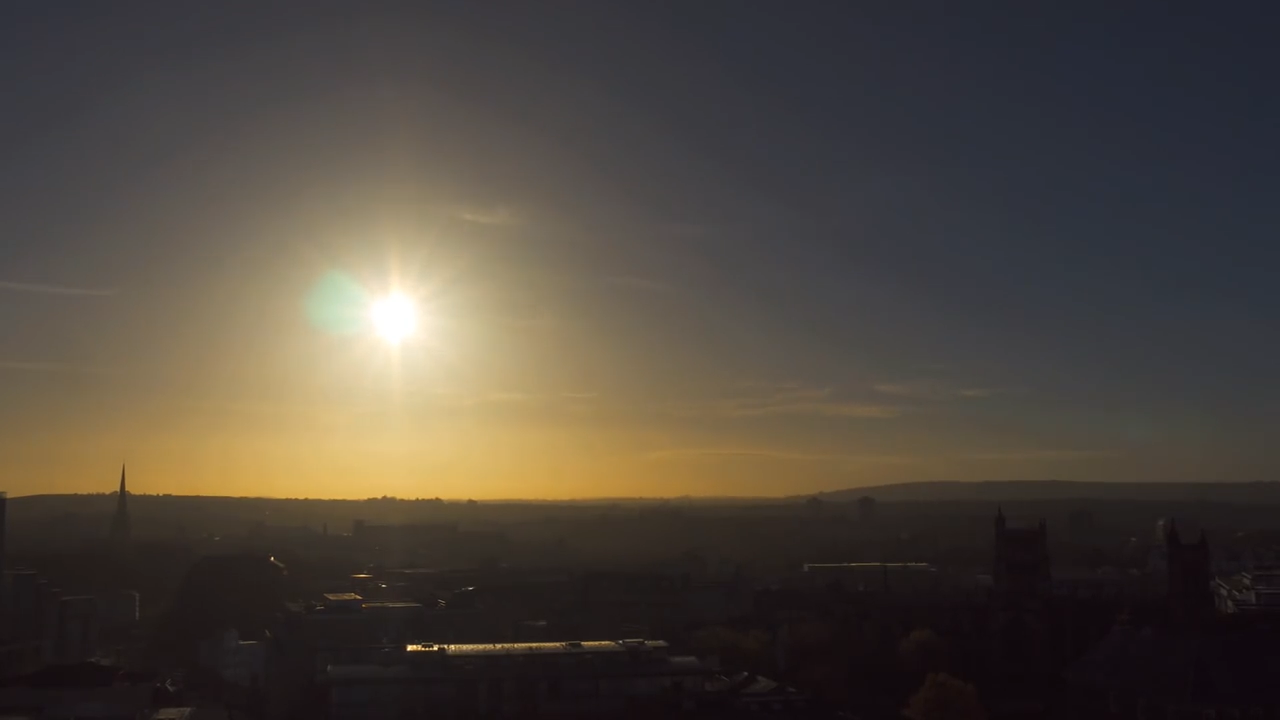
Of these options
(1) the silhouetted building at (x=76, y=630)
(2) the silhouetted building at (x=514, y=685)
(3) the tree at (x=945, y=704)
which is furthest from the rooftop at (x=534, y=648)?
(1) the silhouetted building at (x=76, y=630)

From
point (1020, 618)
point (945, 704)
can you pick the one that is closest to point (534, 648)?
point (945, 704)

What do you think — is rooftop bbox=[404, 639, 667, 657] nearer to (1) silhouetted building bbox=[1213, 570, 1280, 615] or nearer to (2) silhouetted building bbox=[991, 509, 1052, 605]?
(2) silhouetted building bbox=[991, 509, 1052, 605]

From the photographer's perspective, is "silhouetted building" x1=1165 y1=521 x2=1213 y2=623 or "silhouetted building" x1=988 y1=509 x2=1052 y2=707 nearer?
"silhouetted building" x1=988 y1=509 x2=1052 y2=707

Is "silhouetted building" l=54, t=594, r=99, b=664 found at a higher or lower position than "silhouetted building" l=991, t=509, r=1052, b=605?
lower

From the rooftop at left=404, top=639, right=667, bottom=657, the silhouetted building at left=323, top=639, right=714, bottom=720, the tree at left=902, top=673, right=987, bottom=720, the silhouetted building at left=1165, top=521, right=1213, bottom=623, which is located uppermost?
the silhouetted building at left=1165, top=521, right=1213, bottom=623

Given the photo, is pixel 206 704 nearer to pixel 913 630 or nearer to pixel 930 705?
pixel 930 705

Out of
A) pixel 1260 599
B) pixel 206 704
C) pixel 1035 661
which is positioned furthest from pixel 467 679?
pixel 1260 599

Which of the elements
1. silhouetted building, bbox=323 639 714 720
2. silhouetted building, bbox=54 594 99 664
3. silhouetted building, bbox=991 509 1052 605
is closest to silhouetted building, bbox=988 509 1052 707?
silhouetted building, bbox=991 509 1052 605

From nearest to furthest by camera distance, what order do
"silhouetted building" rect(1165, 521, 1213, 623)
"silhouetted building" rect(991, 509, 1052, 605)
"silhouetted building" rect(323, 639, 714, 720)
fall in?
"silhouetted building" rect(323, 639, 714, 720) → "silhouetted building" rect(1165, 521, 1213, 623) → "silhouetted building" rect(991, 509, 1052, 605)
